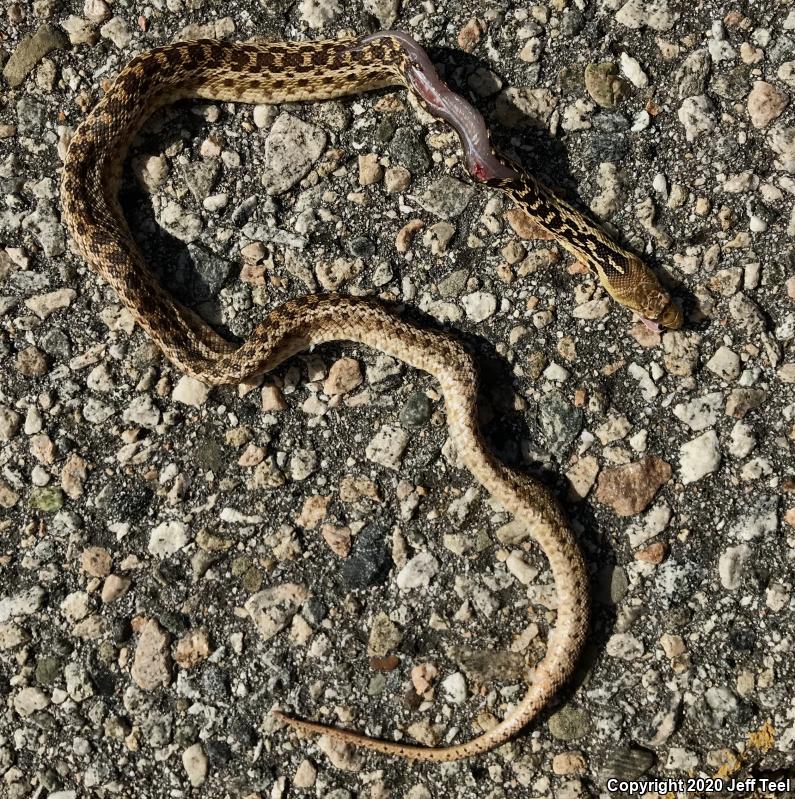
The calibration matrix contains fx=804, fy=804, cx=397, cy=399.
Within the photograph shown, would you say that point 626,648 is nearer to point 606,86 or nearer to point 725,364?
point 725,364

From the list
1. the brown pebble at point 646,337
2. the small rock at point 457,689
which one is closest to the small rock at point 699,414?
the brown pebble at point 646,337

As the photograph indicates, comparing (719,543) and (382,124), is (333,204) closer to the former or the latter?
(382,124)

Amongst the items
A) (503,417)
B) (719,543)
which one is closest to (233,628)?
(503,417)

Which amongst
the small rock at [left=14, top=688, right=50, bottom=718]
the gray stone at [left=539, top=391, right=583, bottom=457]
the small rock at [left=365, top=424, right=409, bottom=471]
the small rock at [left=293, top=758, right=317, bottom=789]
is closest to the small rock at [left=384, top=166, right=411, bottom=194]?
the small rock at [left=365, top=424, right=409, bottom=471]

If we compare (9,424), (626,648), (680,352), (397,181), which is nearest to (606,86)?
(397,181)

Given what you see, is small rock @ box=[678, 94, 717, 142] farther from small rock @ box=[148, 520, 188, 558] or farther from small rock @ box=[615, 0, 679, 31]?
small rock @ box=[148, 520, 188, 558]

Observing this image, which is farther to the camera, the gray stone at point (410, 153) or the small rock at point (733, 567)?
the gray stone at point (410, 153)

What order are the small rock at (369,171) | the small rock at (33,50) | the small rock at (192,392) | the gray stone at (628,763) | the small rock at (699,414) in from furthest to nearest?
1. the small rock at (33,50)
2. the small rock at (369,171)
3. the small rock at (192,392)
4. the small rock at (699,414)
5. the gray stone at (628,763)

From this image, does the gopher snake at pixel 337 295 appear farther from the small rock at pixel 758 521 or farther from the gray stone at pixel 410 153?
the small rock at pixel 758 521
